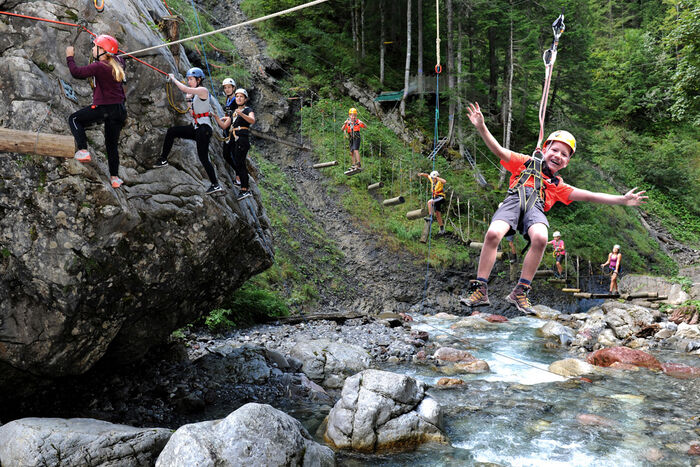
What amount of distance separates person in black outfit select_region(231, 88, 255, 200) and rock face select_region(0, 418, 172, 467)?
13.0ft

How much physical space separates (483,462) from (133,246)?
258 inches

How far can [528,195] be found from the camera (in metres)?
3.88

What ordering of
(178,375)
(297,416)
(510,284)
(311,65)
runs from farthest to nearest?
(311,65), (510,284), (178,375), (297,416)

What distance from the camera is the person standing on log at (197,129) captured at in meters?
7.02

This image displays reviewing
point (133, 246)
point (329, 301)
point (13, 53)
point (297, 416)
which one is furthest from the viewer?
point (329, 301)

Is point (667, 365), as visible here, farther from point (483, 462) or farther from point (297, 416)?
point (297, 416)

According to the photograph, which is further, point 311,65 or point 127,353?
point 311,65

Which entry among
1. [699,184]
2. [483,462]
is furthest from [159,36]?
[699,184]

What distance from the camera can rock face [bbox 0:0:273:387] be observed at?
19.6 ft

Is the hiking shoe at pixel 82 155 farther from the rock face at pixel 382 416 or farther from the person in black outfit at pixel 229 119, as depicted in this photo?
the rock face at pixel 382 416

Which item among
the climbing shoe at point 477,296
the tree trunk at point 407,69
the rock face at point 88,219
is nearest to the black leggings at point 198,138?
the rock face at point 88,219

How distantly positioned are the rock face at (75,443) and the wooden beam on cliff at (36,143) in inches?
137

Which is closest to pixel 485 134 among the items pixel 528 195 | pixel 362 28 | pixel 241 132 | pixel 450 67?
pixel 528 195

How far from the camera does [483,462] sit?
8.16 metres
